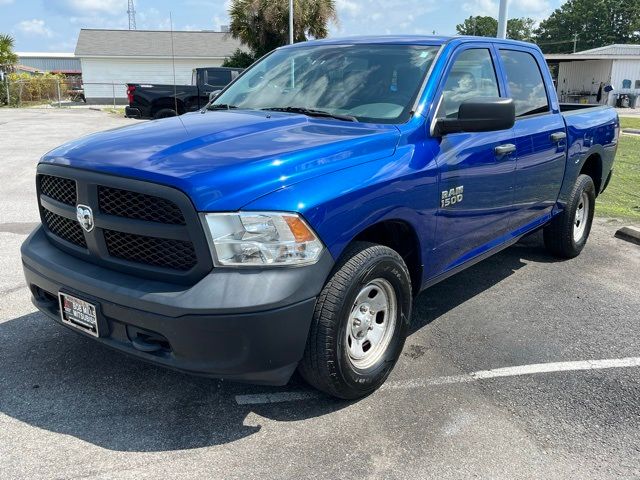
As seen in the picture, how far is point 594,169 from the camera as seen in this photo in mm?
6230

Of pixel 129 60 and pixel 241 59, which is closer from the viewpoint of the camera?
pixel 241 59

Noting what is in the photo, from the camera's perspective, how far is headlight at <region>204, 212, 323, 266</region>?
2.62m

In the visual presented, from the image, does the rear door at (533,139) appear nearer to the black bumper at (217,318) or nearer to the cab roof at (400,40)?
the cab roof at (400,40)

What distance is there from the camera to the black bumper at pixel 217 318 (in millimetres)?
2582

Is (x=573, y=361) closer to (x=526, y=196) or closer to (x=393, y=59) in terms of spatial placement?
(x=526, y=196)

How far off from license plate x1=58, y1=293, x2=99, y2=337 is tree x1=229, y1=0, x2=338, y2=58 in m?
29.7

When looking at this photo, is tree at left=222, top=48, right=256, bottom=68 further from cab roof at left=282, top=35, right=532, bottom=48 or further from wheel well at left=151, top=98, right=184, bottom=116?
cab roof at left=282, top=35, right=532, bottom=48

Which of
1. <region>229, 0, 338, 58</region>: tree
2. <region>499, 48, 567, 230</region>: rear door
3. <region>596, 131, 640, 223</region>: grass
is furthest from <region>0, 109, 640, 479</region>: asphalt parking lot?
<region>229, 0, 338, 58</region>: tree

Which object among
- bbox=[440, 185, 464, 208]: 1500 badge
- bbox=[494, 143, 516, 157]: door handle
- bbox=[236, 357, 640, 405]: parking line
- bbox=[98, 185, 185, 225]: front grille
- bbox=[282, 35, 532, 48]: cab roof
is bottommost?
bbox=[236, 357, 640, 405]: parking line

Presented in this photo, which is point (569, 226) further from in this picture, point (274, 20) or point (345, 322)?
point (274, 20)

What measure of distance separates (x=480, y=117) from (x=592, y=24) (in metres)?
99.3

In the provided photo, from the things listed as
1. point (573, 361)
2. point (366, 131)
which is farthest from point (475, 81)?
point (573, 361)

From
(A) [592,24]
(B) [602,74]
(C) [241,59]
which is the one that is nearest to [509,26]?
(A) [592,24]

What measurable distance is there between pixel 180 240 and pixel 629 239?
576cm
